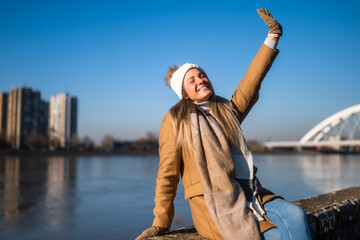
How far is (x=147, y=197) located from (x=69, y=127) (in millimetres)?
87352

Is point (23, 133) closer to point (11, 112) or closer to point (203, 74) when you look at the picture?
point (11, 112)

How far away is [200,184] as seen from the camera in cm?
161

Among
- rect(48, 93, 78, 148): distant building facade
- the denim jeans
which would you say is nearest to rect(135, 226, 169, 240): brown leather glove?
the denim jeans

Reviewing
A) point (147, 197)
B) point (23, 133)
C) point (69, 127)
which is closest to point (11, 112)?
point (23, 133)

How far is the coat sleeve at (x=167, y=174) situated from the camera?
1.70 metres

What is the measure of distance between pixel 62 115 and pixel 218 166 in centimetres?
9475

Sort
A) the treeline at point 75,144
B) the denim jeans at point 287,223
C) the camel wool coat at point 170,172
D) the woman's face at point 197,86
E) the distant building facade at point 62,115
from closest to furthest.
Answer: the denim jeans at point 287,223, the camel wool coat at point 170,172, the woman's face at point 197,86, the treeline at point 75,144, the distant building facade at point 62,115

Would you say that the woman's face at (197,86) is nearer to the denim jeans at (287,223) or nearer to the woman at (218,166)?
the woman at (218,166)

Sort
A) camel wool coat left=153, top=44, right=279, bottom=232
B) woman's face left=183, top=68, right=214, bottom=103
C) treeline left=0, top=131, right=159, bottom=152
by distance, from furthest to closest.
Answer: treeline left=0, top=131, right=159, bottom=152
woman's face left=183, top=68, right=214, bottom=103
camel wool coat left=153, top=44, right=279, bottom=232

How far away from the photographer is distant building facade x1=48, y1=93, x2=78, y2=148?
8962 cm

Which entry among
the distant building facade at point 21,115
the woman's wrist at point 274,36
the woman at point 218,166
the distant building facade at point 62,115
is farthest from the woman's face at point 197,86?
the distant building facade at point 62,115

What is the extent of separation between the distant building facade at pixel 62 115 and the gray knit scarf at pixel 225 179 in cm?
9179

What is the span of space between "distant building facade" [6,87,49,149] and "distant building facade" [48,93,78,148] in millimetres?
8950

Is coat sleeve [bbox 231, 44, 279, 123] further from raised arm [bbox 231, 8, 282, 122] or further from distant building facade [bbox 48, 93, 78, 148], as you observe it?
distant building facade [bbox 48, 93, 78, 148]
